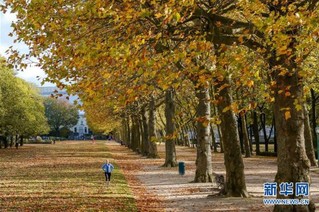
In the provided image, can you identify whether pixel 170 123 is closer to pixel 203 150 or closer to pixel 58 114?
pixel 203 150

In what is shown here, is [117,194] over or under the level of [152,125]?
under

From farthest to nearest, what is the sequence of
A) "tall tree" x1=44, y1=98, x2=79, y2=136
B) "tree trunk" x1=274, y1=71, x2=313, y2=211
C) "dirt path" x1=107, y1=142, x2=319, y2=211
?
"tall tree" x1=44, y1=98, x2=79, y2=136 → "dirt path" x1=107, y1=142, x2=319, y2=211 → "tree trunk" x1=274, y1=71, x2=313, y2=211

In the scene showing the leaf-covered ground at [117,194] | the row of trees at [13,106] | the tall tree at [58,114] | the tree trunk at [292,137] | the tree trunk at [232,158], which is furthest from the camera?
the tall tree at [58,114]

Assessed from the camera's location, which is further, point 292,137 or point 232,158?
point 232,158

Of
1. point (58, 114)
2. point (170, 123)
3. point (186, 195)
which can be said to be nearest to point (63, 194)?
point (186, 195)

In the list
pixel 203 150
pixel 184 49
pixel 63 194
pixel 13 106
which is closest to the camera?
pixel 184 49

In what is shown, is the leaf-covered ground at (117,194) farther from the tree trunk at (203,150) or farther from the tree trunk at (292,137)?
the tree trunk at (292,137)

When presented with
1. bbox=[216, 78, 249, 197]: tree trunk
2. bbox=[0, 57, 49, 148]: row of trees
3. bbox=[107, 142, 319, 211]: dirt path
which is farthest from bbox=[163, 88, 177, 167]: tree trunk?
bbox=[0, 57, 49, 148]: row of trees

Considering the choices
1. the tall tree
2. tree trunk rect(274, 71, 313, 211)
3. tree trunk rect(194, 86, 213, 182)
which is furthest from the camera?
the tall tree

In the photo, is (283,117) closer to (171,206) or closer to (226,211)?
(226,211)

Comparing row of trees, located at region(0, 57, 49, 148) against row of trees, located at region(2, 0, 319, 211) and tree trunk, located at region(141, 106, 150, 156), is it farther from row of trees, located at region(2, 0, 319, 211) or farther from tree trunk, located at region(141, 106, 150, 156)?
row of trees, located at region(2, 0, 319, 211)

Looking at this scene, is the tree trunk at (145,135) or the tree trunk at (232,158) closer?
the tree trunk at (232,158)

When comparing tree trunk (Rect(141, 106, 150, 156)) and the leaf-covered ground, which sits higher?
tree trunk (Rect(141, 106, 150, 156))

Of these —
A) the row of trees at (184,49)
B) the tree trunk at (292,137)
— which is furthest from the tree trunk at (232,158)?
the tree trunk at (292,137)
